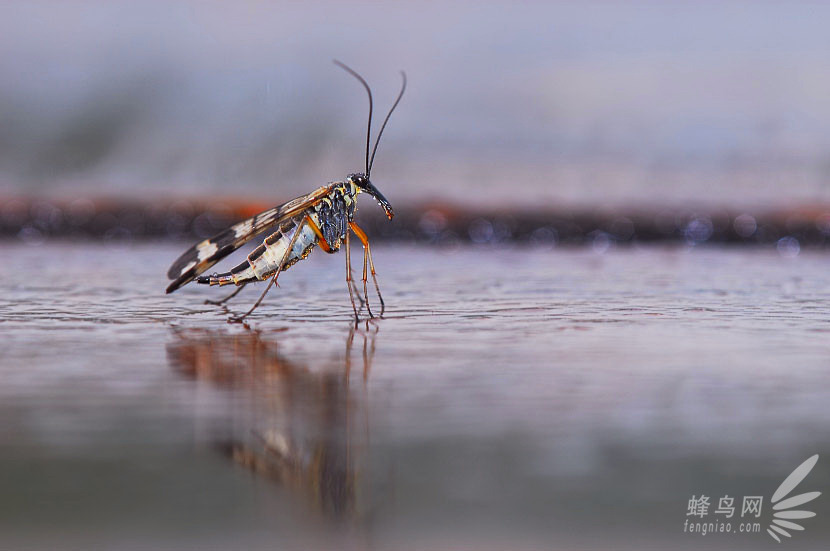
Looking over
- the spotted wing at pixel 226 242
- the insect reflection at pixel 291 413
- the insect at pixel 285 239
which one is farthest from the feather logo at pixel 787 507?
the spotted wing at pixel 226 242

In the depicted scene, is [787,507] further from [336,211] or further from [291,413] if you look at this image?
[336,211]

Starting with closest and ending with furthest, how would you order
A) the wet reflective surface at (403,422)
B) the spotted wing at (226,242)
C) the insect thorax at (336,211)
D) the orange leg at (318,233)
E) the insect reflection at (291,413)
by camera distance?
the wet reflective surface at (403,422) < the insect reflection at (291,413) < the spotted wing at (226,242) < the orange leg at (318,233) < the insect thorax at (336,211)

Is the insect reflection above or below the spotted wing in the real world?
below

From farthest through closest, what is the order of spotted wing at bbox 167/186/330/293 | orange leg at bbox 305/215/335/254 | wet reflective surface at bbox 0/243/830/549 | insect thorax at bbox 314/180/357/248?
insect thorax at bbox 314/180/357/248
orange leg at bbox 305/215/335/254
spotted wing at bbox 167/186/330/293
wet reflective surface at bbox 0/243/830/549

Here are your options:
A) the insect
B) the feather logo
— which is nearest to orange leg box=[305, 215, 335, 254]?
the insect

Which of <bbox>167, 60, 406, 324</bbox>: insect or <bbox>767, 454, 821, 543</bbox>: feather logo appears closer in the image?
<bbox>767, 454, 821, 543</bbox>: feather logo

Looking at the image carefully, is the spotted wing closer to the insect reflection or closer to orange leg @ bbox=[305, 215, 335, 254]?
orange leg @ bbox=[305, 215, 335, 254]

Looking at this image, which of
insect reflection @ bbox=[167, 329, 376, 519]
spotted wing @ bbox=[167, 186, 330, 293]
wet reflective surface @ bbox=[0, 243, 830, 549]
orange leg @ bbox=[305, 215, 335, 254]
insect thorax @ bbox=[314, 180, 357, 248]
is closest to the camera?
wet reflective surface @ bbox=[0, 243, 830, 549]

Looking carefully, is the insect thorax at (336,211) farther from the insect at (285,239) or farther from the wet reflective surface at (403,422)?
the wet reflective surface at (403,422)

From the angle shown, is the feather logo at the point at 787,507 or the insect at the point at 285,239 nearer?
the feather logo at the point at 787,507
